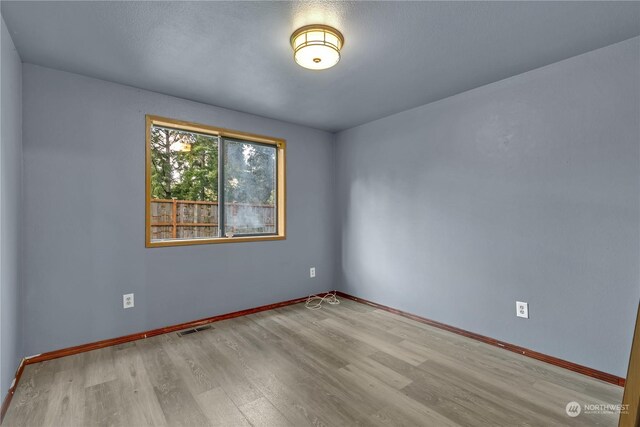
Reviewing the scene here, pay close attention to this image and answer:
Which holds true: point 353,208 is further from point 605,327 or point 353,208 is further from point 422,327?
point 605,327

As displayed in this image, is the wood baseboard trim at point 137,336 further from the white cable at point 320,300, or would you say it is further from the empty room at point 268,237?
the white cable at point 320,300

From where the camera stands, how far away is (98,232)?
257 centimetres

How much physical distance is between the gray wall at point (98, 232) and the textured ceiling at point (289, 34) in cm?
24

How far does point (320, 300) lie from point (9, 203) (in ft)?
10.2

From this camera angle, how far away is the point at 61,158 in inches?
95.4

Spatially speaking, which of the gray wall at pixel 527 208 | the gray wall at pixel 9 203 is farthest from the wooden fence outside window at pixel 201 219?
the gray wall at pixel 527 208

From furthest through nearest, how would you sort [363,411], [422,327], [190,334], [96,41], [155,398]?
[422,327]
[190,334]
[96,41]
[155,398]
[363,411]

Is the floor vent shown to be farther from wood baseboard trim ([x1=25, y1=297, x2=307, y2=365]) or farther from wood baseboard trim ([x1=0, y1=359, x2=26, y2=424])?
wood baseboard trim ([x1=0, y1=359, x2=26, y2=424])

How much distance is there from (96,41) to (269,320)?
2.77m

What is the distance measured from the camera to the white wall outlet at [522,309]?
8.11 ft

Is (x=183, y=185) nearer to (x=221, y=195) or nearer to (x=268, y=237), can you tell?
(x=221, y=195)

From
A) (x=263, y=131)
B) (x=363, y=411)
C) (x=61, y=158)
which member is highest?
(x=263, y=131)

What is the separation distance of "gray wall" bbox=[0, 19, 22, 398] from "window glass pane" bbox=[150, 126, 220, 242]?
37.7 inches

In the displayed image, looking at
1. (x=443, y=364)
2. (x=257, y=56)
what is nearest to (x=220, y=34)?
(x=257, y=56)
